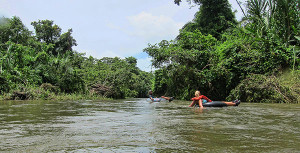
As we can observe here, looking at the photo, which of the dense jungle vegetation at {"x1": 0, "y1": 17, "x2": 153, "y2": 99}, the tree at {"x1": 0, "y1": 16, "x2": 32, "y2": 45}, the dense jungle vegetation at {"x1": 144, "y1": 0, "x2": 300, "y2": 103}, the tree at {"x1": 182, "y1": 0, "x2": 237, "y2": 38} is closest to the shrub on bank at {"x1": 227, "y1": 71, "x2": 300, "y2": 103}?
the dense jungle vegetation at {"x1": 144, "y1": 0, "x2": 300, "y2": 103}

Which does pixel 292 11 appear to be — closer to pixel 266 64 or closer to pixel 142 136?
pixel 266 64

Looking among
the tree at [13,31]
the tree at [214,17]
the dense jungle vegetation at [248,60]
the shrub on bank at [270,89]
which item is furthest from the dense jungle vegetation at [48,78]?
the shrub on bank at [270,89]

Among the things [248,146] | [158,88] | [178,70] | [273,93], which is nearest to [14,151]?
[248,146]

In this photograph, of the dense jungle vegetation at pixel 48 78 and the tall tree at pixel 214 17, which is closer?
the dense jungle vegetation at pixel 48 78

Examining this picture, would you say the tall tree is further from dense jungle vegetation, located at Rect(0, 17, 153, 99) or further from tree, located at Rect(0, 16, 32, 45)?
tree, located at Rect(0, 16, 32, 45)

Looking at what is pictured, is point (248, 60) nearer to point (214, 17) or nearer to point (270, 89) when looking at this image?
point (270, 89)

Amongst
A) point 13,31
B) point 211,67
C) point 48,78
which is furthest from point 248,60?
point 13,31

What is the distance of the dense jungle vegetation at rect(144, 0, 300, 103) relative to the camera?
13.0 m

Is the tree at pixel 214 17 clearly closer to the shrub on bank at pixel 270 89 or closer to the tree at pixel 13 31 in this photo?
the shrub on bank at pixel 270 89

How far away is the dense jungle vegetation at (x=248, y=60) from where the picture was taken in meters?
13.0

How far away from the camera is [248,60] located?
1535cm

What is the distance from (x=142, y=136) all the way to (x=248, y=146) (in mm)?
1390

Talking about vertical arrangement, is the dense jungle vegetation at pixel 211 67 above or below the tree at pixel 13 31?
below

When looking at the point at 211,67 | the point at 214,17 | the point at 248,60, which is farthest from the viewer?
the point at 214,17
